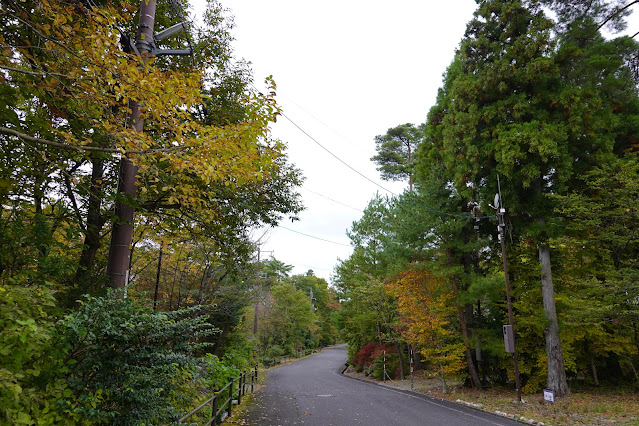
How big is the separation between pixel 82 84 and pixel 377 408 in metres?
9.80

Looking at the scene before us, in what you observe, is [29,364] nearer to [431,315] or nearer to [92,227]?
[92,227]

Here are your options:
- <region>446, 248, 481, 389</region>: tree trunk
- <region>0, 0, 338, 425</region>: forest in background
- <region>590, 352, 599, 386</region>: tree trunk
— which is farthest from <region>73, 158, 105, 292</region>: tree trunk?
<region>590, 352, 599, 386</region>: tree trunk

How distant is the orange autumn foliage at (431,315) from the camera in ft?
42.7

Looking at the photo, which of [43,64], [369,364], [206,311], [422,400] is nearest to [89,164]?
[43,64]

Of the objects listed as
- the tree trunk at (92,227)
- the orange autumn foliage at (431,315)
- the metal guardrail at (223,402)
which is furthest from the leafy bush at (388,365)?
the tree trunk at (92,227)

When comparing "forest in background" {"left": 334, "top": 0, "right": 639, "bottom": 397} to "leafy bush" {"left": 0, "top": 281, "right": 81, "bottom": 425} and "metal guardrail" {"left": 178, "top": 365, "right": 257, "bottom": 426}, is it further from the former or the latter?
"leafy bush" {"left": 0, "top": 281, "right": 81, "bottom": 425}

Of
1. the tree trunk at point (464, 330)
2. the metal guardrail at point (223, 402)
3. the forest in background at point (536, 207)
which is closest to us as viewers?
the metal guardrail at point (223, 402)

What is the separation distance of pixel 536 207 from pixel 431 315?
5500 millimetres

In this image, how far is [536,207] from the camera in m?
12.4

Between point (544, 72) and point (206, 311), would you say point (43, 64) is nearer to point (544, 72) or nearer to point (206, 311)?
point (206, 311)

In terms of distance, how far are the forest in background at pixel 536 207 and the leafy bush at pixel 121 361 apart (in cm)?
1099

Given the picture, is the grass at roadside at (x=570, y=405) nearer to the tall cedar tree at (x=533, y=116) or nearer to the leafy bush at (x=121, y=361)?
the tall cedar tree at (x=533, y=116)

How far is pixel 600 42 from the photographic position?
11.8 m

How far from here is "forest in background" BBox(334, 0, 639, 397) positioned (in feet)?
34.4
